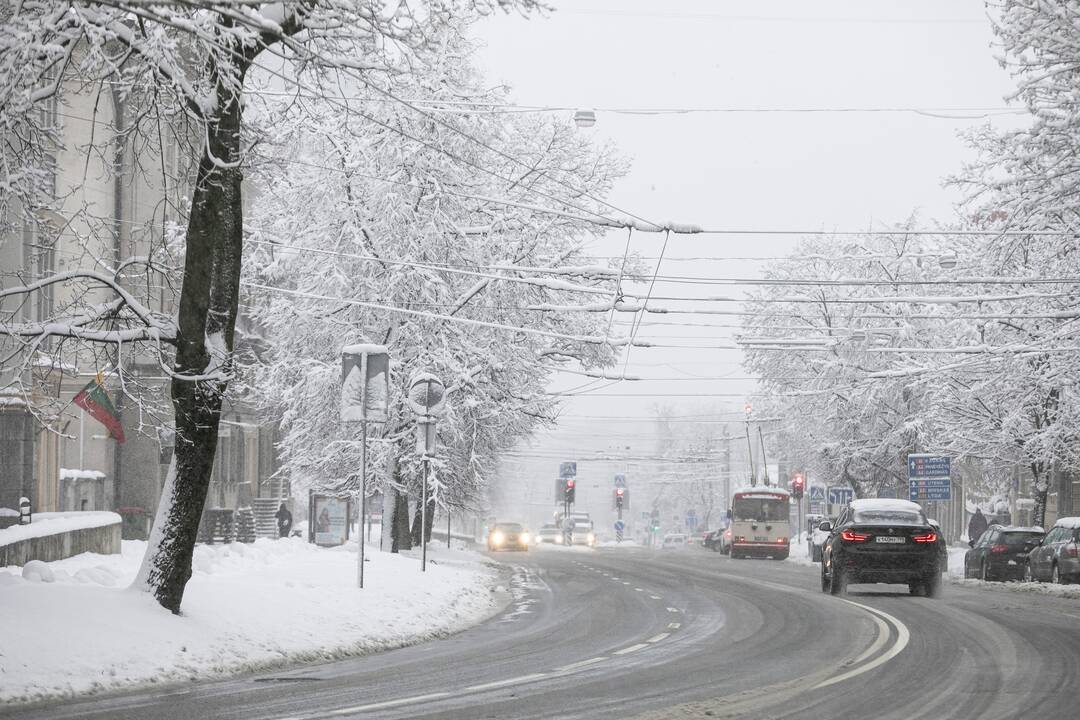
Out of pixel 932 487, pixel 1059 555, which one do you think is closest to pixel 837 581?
pixel 1059 555

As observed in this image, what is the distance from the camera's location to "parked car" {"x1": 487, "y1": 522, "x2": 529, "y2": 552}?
73.0m

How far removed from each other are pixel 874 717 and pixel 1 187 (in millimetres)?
7557

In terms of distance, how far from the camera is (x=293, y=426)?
3872 cm

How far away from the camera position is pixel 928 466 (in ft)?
134

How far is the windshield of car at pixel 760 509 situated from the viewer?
205ft

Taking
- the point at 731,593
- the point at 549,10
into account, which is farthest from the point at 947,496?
the point at 549,10

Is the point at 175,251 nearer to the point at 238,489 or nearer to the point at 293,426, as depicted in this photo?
the point at 293,426

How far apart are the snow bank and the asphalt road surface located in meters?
6.98

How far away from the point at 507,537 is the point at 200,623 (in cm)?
5988

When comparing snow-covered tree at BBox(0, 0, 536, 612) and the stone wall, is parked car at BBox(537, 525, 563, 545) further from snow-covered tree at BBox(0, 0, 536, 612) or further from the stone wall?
snow-covered tree at BBox(0, 0, 536, 612)

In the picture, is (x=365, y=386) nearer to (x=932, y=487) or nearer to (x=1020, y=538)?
(x=1020, y=538)

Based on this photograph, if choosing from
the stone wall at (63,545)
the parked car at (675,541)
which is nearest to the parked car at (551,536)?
the parked car at (675,541)

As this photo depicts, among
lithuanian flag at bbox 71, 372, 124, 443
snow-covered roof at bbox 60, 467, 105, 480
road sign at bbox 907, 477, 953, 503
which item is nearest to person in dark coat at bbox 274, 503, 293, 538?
snow-covered roof at bbox 60, 467, 105, 480

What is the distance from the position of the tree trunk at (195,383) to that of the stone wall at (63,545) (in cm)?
786
